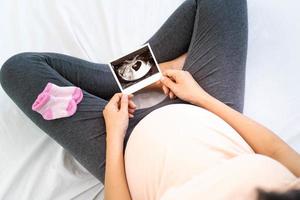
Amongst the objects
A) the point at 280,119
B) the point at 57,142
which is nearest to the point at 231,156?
the point at 280,119

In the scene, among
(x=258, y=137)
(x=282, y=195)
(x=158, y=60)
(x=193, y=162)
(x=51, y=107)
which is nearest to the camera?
(x=282, y=195)

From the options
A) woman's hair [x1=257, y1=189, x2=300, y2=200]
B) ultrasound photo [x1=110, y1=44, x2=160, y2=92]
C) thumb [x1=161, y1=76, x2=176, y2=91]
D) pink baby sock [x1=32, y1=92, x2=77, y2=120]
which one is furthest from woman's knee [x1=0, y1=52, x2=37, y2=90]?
woman's hair [x1=257, y1=189, x2=300, y2=200]

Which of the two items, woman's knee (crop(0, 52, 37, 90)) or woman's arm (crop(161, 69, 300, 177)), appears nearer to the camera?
woman's arm (crop(161, 69, 300, 177))

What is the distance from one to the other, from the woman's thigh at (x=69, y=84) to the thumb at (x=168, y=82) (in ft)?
0.57

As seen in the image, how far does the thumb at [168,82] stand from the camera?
38.5 inches

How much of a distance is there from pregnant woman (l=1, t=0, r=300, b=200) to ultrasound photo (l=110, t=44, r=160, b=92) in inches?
1.7

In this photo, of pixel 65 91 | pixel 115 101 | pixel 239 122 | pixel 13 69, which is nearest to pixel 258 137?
pixel 239 122

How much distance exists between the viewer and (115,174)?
0.79m

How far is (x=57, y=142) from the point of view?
3.14 ft

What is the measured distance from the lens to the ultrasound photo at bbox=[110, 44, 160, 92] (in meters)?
1.00

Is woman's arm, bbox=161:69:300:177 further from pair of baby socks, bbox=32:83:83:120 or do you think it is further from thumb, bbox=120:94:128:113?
pair of baby socks, bbox=32:83:83:120

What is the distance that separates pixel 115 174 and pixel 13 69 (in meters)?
0.43

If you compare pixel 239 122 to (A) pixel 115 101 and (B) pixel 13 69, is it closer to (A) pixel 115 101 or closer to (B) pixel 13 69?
(A) pixel 115 101

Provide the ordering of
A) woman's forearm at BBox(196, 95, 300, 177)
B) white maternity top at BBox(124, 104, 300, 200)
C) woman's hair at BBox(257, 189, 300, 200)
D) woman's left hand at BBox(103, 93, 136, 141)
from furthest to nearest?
1. woman's left hand at BBox(103, 93, 136, 141)
2. woman's forearm at BBox(196, 95, 300, 177)
3. white maternity top at BBox(124, 104, 300, 200)
4. woman's hair at BBox(257, 189, 300, 200)
